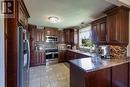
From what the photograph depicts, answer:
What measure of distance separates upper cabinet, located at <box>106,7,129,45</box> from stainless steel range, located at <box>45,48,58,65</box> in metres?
3.89

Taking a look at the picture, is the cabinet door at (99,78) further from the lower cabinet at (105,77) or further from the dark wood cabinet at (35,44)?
the dark wood cabinet at (35,44)

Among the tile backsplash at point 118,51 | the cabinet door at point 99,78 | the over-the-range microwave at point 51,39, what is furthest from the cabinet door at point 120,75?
the over-the-range microwave at point 51,39

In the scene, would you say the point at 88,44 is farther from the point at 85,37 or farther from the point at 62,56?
the point at 62,56

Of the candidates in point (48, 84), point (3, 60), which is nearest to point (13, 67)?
point (3, 60)

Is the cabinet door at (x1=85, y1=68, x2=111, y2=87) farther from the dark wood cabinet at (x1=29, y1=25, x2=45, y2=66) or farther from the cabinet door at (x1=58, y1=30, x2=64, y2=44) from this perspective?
the cabinet door at (x1=58, y1=30, x2=64, y2=44)

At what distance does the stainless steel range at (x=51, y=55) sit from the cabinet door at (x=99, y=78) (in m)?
4.16

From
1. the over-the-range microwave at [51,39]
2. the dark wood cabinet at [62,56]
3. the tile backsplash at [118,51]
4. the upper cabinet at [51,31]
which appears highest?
the upper cabinet at [51,31]

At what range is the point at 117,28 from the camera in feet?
8.45

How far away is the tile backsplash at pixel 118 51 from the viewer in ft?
9.11

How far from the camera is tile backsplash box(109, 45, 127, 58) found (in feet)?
9.11

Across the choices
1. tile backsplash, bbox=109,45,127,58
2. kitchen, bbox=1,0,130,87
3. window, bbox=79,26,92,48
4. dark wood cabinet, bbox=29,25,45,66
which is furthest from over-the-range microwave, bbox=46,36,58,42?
tile backsplash, bbox=109,45,127,58

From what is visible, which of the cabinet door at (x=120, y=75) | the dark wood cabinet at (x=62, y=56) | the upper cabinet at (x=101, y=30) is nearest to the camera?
the cabinet door at (x=120, y=75)

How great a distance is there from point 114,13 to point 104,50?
113 cm

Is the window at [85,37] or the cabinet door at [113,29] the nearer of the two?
the cabinet door at [113,29]
